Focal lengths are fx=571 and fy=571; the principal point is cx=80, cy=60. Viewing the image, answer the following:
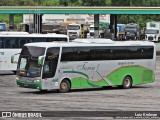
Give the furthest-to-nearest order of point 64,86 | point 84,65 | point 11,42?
→ point 11,42
point 84,65
point 64,86

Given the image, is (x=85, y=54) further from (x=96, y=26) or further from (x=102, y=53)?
(x=96, y=26)

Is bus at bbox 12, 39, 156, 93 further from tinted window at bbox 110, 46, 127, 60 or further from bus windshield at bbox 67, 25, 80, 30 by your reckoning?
bus windshield at bbox 67, 25, 80, 30

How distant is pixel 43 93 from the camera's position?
92.4ft

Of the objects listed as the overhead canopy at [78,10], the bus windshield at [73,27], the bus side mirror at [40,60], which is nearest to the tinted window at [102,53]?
the bus side mirror at [40,60]

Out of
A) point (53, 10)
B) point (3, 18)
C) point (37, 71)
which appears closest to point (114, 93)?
point (37, 71)

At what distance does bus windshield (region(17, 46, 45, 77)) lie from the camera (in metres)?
27.4

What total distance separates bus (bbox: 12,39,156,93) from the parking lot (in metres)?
0.53

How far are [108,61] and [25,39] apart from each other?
9.46 m

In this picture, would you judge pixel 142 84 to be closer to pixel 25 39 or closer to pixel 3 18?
pixel 25 39

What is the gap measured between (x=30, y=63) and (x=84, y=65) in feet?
10.2

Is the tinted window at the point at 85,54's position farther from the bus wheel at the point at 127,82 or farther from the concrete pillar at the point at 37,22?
the concrete pillar at the point at 37,22

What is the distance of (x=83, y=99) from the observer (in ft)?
82.6

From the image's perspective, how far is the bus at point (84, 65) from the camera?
90.1ft

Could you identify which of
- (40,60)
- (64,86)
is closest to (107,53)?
(64,86)
